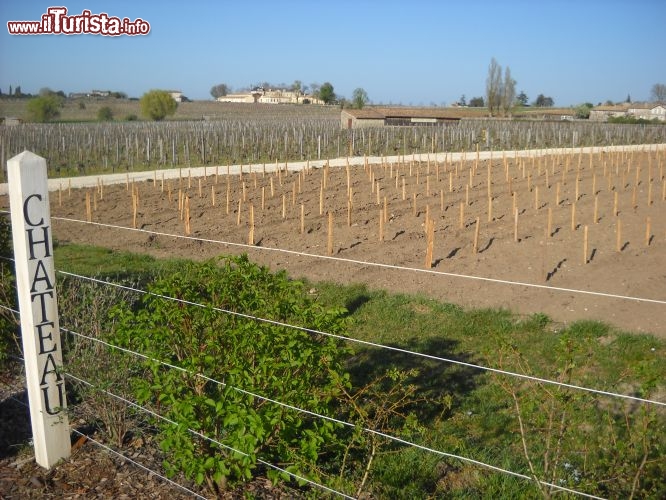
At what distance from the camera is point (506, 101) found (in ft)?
252

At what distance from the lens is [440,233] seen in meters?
12.9

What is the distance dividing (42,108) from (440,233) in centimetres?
4754

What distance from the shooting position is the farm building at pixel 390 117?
169ft

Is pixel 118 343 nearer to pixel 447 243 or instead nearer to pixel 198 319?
pixel 198 319

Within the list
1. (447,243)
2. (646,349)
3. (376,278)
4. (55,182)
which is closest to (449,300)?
(376,278)

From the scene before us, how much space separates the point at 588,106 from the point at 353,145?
6095 centimetres

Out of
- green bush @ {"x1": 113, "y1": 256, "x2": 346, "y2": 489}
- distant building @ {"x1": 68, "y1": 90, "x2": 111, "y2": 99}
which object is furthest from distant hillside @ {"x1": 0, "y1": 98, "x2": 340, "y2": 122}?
green bush @ {"x1": 113, "y1": 256, "x2": 346, "y2": 489}

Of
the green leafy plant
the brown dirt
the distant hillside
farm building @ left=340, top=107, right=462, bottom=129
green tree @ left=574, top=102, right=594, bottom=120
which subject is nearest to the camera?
the green leafy plant

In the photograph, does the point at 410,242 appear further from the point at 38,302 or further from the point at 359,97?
the point at 359,97

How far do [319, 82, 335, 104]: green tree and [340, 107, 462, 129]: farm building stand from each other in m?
38.6

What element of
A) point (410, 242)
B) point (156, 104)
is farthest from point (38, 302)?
point (156, 104)

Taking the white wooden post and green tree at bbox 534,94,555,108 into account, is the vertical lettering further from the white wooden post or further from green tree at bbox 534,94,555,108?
green tree at bbox 534,94,555,108

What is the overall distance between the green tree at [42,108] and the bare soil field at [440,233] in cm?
3648

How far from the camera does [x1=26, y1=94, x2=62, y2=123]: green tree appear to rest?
53.8 metres
